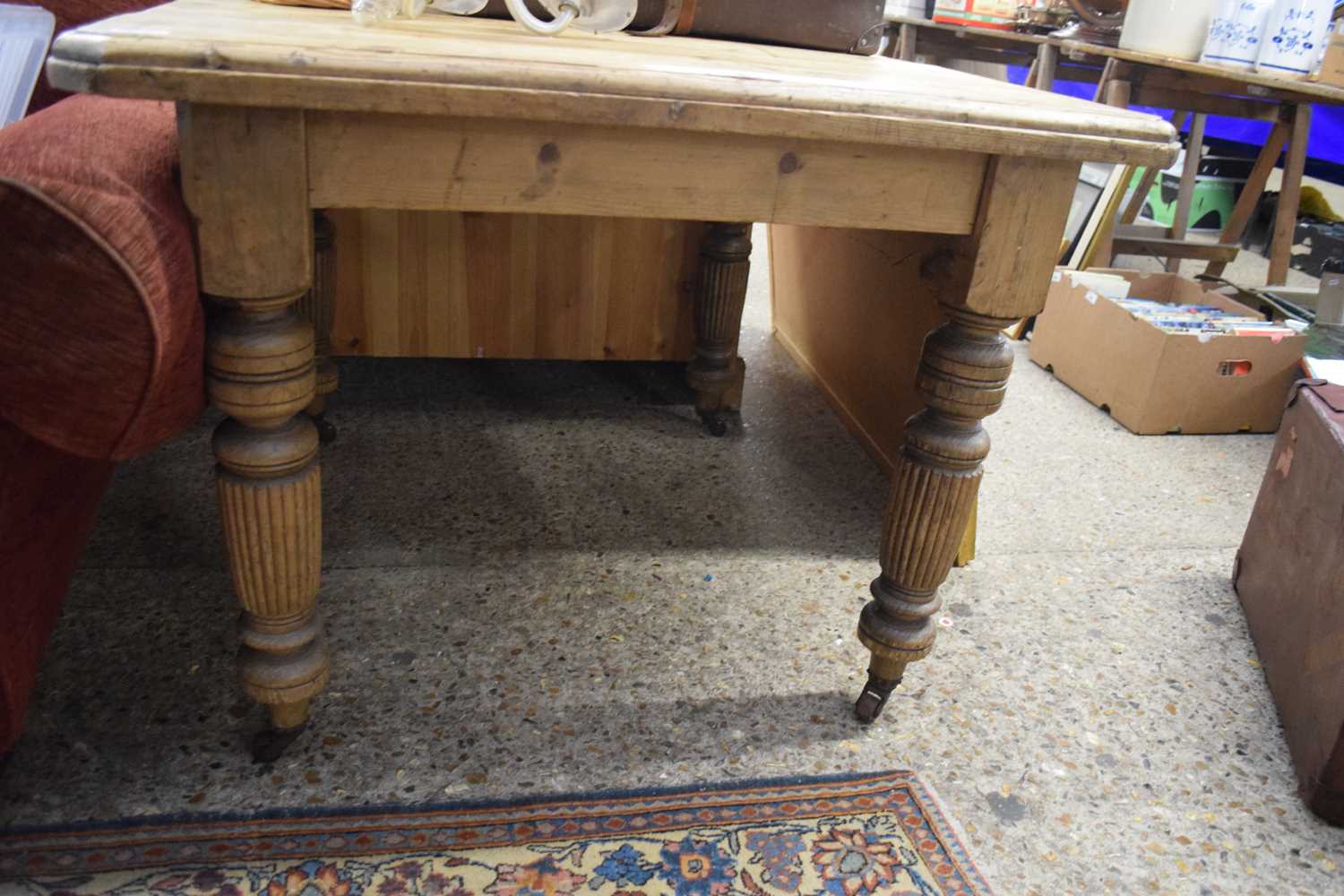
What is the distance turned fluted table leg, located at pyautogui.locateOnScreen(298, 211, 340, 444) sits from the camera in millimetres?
1503

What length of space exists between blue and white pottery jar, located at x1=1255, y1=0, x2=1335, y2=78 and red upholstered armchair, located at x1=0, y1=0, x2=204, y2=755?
8.17 ft

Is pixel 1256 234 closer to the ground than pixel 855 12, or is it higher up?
closer to the ground

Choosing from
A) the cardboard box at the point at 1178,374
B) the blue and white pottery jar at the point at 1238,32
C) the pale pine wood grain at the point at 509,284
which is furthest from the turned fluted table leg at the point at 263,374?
the blue and white pottery jar at the point at 1238,32

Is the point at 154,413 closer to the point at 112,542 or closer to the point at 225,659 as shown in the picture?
the point at 225,659

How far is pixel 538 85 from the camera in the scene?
0.73 meters

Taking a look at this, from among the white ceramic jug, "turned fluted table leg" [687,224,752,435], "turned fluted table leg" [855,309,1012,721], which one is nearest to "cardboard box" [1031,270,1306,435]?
the white ceramic jug

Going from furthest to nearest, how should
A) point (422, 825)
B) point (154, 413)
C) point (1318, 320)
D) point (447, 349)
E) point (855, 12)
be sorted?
point (1318, 320) < point (447, 349) < point (855, 12) < point (422, 825) < point (154, 413)

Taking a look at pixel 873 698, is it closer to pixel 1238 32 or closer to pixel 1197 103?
pixel 1238 32

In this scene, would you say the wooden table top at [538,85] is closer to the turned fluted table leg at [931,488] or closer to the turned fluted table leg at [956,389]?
the turned fluted table leg at [956,389]

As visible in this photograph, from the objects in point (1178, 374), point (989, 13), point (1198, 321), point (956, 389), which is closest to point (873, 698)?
point (956, 389)

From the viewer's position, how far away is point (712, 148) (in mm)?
831

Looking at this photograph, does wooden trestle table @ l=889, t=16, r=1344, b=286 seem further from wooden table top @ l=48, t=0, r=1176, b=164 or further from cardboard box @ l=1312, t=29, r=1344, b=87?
wooden table top @ l=48, t=0, r=1176, b=164

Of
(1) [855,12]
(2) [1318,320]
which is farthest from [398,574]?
(2) [1318,320]

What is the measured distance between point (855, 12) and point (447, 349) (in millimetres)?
921
